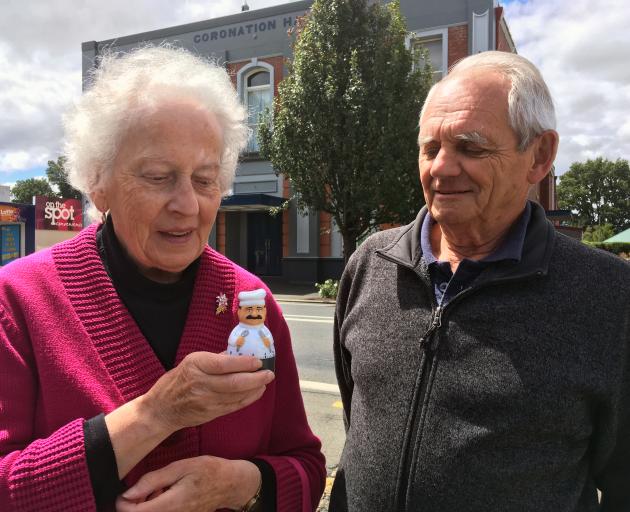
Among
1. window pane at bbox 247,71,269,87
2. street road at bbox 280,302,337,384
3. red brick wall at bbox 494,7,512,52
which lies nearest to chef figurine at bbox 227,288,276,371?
street road at bbox 280,302,337,384

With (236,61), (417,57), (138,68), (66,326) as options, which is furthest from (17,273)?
(236,61)

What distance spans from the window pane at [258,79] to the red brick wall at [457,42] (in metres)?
7.12

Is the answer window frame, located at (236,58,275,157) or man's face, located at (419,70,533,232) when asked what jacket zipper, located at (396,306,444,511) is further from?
window frame, located at (236,58,275,157)

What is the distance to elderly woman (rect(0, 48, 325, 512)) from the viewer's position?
45.9 inches

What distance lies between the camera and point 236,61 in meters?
19.3

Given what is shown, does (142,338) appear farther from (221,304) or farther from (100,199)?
(100,199)

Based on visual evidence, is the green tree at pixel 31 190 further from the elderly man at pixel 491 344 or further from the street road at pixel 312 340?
the elderly man at pixel 491 344

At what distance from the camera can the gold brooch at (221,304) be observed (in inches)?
60.1

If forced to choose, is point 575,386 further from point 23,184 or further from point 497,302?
point 23,184

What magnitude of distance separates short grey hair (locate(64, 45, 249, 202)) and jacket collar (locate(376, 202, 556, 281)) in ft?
2.38

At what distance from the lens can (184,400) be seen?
3.76 feet

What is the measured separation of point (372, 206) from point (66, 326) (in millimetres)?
12372

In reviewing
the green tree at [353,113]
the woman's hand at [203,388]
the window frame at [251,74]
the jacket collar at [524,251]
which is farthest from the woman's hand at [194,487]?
the window frame at [251,74]

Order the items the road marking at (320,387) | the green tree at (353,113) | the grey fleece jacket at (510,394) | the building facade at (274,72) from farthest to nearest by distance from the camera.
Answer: the building facade at (274,72), the green tree at (353,113), the road marking at (320,387), the grey fleece jacket at (510,394)
